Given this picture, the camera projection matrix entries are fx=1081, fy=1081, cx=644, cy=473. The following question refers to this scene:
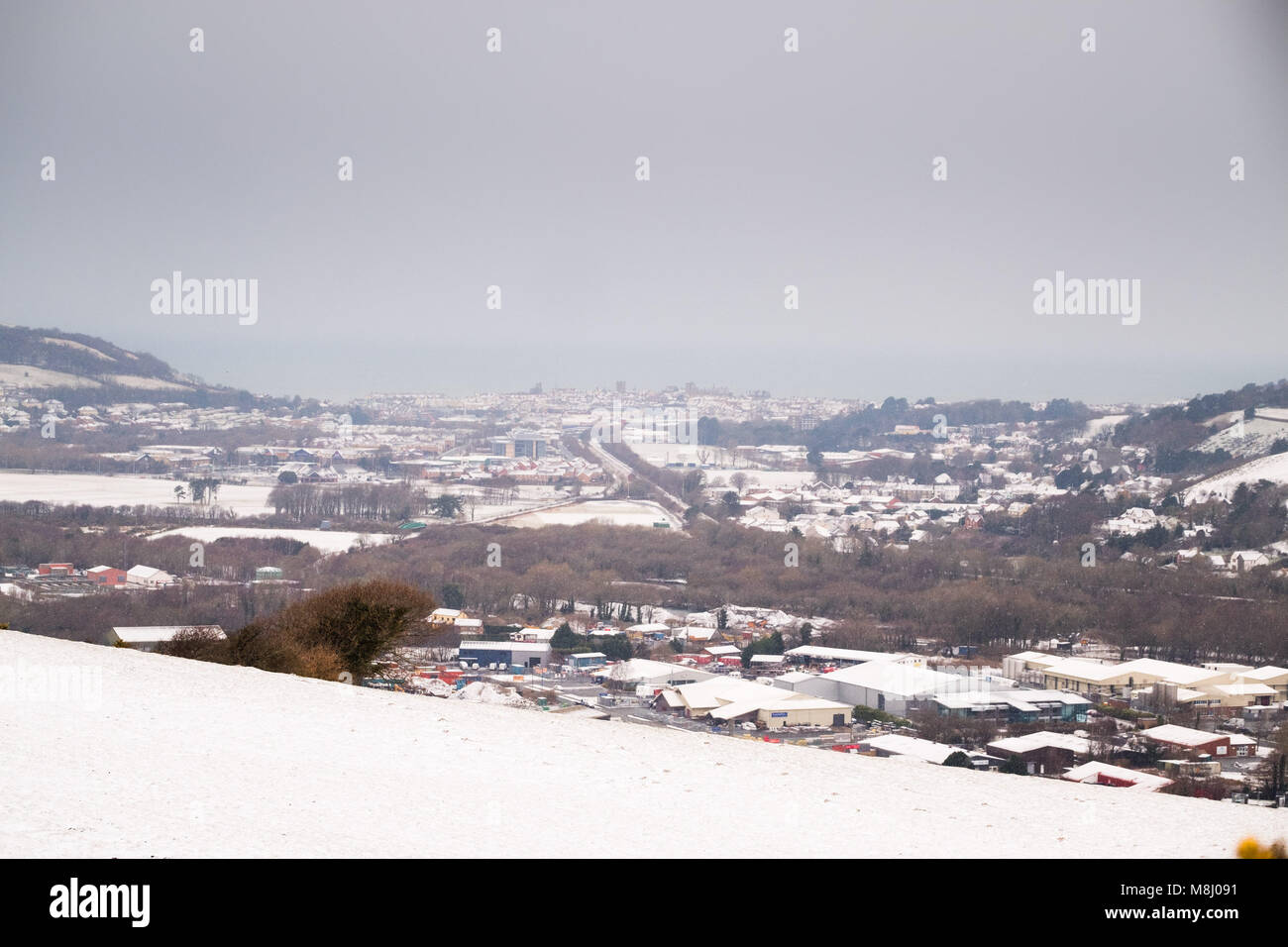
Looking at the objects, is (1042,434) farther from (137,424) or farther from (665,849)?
(665,849)

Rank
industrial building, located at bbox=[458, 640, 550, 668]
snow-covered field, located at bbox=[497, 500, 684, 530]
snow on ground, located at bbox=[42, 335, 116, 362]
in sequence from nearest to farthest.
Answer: industrial building, located at bbox=[458, 640, 550, 668], snow-covered field, located at bbox=[497, 500, 684, 530], snow on ground, located at bbox=[42, 335, 116, 362]

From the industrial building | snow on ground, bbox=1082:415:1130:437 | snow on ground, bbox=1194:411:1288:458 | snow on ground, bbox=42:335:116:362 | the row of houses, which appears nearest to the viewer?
the industrial building

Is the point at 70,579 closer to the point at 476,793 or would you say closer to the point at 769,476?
the point at 476,793

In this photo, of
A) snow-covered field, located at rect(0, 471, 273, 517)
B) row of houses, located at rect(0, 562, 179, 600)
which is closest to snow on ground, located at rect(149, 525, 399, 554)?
snow-covered field, located at rect(0, 471, 273, 517)

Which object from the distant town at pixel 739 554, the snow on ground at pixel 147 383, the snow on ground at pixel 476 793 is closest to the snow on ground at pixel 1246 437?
the distant town at pixel 739 554

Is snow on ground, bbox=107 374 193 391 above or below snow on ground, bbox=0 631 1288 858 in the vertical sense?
above

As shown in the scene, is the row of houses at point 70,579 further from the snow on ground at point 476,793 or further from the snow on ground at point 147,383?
the snow on ground at point 147,383

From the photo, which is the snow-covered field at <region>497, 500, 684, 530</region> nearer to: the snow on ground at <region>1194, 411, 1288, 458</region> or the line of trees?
the line of trees
